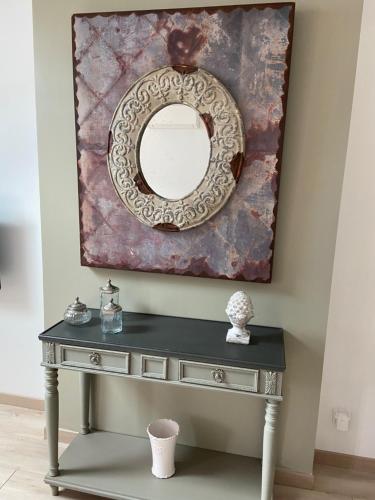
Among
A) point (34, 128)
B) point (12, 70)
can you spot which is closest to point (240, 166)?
point (34, 128)

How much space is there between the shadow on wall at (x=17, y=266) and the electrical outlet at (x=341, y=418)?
1.81 metres

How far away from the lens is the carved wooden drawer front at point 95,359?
1747mm

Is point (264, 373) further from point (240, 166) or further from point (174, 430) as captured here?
point (240, 166)

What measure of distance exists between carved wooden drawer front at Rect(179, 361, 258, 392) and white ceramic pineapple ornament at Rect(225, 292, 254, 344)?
6.3 inches

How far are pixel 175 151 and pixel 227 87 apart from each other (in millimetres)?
356

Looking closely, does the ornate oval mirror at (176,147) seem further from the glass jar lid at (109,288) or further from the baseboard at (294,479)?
the baseboard at (294,479)

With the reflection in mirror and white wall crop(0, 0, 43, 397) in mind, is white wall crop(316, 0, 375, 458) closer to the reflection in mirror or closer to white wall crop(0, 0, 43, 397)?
the reflection in mirror

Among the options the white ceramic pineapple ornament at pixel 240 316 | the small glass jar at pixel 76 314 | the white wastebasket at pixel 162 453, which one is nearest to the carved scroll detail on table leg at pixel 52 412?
the small glass jar at pixel 76 314

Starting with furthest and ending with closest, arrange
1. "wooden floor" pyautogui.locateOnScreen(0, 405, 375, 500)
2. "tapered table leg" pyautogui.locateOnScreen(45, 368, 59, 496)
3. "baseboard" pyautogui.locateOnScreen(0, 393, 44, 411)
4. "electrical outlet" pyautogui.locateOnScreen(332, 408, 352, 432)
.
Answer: "baseboard" pyautogui.locateOnScreen(0, 393, 44, 411) < "electrical outlet" pyautogui.locateOnScreen(332, 408, 352, 432) < "wooden floor" pyautogui.locateOnScreen(0, 405, 375, 500) < "tapered table leg" pyautogui.locateOnScreen(45, 368, 59, 496)

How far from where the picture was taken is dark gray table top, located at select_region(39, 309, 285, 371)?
165 cm

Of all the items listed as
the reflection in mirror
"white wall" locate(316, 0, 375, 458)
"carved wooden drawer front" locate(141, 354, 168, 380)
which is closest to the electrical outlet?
"white wall" locate(316, 0, 375, 458)

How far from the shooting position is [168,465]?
1.93 m

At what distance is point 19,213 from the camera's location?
2363 millimetres

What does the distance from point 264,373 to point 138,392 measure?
2.77ft
